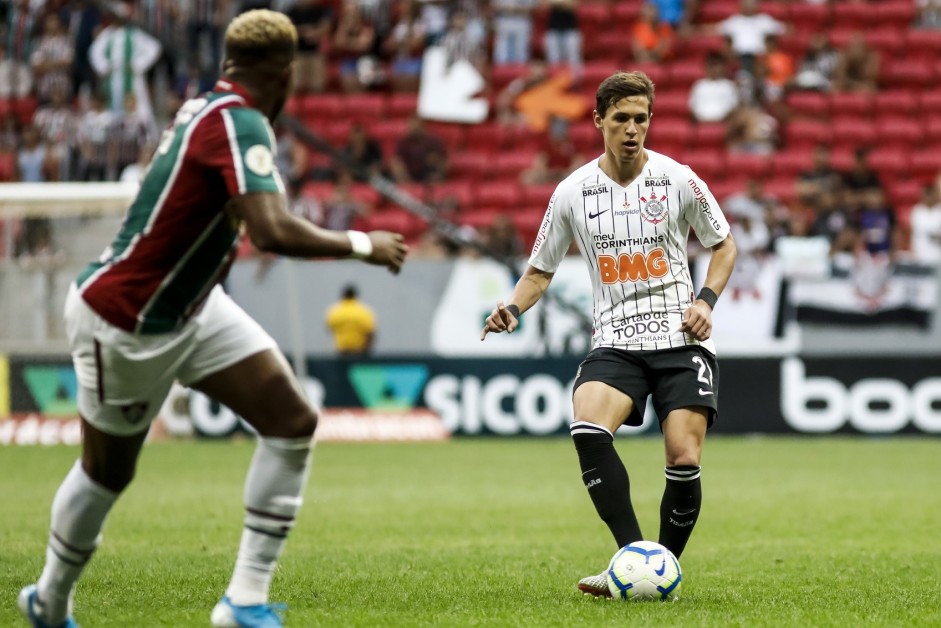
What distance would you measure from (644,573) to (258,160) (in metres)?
2.76

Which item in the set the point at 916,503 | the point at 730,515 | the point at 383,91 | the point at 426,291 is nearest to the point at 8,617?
the point at 730,515

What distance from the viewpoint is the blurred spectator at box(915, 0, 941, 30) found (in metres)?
25.6

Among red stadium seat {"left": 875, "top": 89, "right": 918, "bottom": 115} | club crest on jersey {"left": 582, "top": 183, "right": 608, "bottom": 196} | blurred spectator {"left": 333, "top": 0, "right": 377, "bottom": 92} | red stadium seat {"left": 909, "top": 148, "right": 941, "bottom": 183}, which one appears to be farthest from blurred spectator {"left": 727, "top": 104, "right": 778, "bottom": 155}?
club crest on jersey {"left": 582, "top": 183, "right": 608, "bottom": 196}

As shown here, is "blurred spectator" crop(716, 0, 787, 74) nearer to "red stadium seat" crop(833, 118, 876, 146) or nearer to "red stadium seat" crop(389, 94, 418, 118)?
"red stadium seat" crop(833, 118, 876, 146)

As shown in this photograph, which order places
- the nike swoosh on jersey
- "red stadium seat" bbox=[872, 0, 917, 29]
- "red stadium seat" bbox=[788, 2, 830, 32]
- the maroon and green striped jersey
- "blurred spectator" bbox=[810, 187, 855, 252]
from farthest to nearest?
"red stadium seat" bbox=[872, 0, 917, 29] → "red stadium seat" bbox=[788, 2, 830, 32] → "blurred spectator" bbox=[810, 187, 855, 252] → the nike swoosh on jersey → the maroon and green striped jersey

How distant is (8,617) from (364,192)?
17.0 metres

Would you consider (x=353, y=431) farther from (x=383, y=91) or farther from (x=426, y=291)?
(x=383, y=91)

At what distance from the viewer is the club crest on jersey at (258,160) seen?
5.02 m

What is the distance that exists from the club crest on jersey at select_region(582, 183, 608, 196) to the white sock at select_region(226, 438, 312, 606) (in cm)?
235

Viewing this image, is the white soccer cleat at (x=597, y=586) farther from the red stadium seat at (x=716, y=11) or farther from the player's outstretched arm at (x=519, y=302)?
the red stadium seat at (x=716, y=11)

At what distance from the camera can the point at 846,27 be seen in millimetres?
25688

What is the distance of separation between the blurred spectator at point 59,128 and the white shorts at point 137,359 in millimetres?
17151

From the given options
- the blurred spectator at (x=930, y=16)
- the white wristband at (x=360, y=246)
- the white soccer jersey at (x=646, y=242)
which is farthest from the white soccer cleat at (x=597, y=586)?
the blurred spectator at (x=930, y=16)

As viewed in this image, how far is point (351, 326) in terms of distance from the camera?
787 inches
